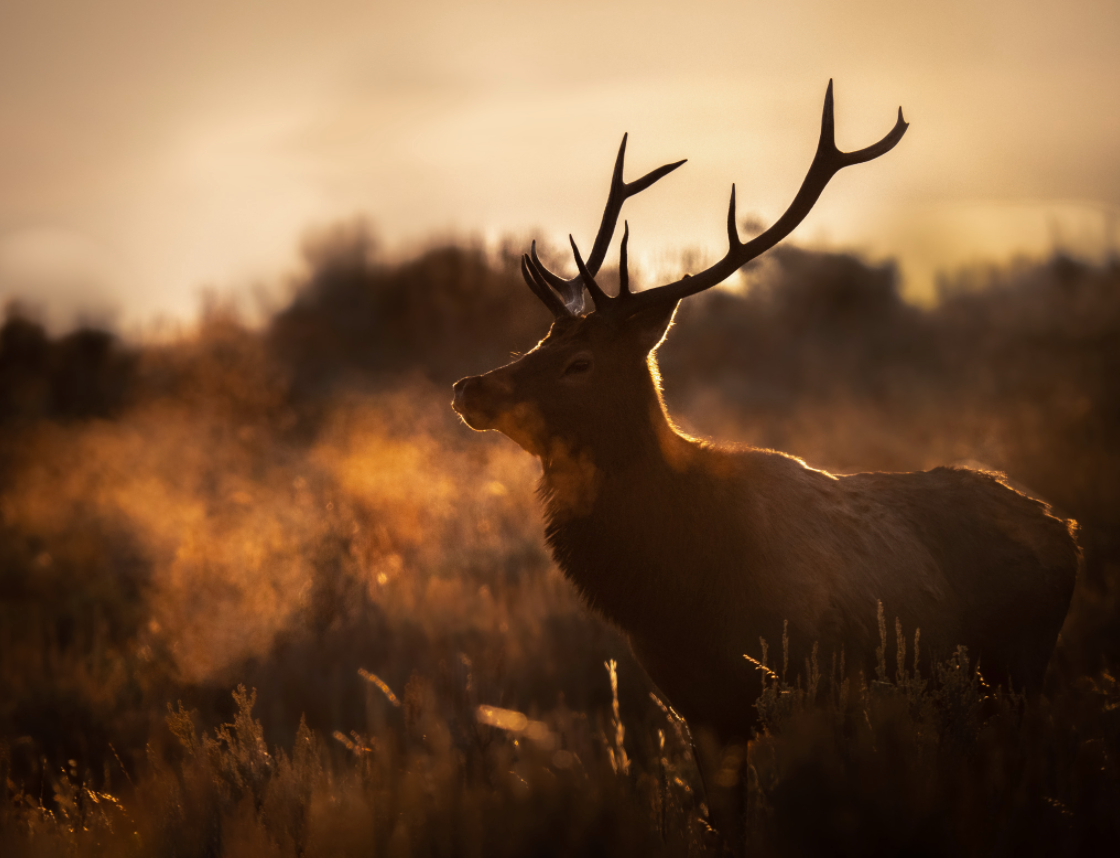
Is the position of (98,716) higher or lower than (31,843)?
lower

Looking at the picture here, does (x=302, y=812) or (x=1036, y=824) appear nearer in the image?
(x=1036, y=824)

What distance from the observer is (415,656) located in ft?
21.2

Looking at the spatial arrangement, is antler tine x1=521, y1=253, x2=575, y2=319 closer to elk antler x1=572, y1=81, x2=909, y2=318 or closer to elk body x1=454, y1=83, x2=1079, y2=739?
elk body x1=454, y1=83, x2=1079, y2=739

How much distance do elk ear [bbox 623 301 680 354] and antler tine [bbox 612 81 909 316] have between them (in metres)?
0.05

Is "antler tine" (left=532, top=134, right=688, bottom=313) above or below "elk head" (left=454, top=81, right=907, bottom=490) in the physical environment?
above

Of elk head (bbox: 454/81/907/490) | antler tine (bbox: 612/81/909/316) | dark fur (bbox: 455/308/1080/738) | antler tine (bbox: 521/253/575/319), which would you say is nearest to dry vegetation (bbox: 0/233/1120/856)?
dark fur (bbox: 455/308/1080/738)

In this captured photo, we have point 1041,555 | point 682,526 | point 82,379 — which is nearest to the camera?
point 682,526

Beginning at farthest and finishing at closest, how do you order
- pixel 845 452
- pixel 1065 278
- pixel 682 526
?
pixel 1065 278, pixel 845 452, pixel 682 526

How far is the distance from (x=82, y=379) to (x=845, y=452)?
21081 millimetres

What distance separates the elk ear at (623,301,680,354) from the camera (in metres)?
3.66

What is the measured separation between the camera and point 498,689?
534 centimetres

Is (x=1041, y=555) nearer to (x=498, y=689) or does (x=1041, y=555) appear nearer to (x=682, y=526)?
(x=682, y=526)

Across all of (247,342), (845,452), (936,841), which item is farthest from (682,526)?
(247,342)

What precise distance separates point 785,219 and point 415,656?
4511 mm
